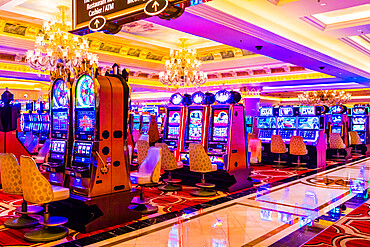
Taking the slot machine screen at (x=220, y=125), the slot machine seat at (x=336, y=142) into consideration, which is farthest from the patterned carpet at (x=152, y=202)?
the slot machine seat at (x=336, y=142)

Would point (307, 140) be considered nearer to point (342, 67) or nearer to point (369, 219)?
point (342, 67)

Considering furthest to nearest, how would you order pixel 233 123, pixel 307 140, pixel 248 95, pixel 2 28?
pixel 248 95 → pixel 307 140 → pixel 2 28 → pixel 233 123

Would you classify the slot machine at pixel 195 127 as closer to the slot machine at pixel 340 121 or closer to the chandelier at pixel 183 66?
the chandelier at pixel 183 66

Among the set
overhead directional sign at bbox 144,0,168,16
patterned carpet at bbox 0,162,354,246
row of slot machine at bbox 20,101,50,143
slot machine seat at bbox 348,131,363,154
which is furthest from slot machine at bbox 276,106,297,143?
overhead directional sign at bbox 144,0,168,16

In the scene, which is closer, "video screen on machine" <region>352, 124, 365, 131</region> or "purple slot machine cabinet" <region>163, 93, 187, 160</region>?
"purple slot machine cabinet" <region>163, 93, 187, 160</region>

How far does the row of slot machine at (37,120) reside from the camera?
37.6 ft

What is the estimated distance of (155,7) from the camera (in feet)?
8.77

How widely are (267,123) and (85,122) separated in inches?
310

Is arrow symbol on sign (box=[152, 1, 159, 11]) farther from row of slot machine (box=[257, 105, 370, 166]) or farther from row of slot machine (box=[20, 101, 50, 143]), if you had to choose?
row of slot machine (box=[20, 101, 50, 143])

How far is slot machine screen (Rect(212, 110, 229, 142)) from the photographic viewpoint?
6.73m

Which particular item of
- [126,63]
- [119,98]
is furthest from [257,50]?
[126,63]

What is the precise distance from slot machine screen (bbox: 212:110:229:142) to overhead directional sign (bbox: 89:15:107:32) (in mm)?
3901

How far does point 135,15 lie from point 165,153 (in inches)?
158

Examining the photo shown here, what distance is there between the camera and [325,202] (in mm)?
5676
